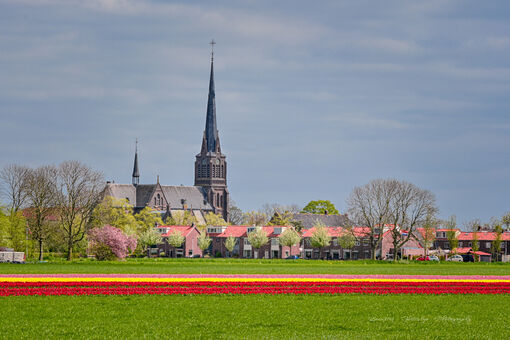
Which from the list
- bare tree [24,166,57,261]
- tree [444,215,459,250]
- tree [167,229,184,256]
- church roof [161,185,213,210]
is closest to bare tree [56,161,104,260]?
bare tree [24,166,57,261]

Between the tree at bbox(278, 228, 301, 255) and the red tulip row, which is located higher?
the tree at bbox(278, 228, 301, 255)

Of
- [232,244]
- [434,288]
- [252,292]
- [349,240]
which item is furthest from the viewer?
[232,244]

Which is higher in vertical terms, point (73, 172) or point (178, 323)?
point (73, 172)

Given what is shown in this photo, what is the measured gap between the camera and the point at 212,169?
194125mm

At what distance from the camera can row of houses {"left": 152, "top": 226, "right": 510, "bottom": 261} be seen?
113 metres

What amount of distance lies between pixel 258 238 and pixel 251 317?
93.1 meters

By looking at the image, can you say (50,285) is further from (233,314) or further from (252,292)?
(233,314)

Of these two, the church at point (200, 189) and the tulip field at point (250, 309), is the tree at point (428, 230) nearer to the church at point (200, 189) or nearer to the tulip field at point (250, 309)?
the tulip field at point (250, 309)

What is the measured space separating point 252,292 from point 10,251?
49.2m

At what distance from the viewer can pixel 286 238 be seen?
113 metres

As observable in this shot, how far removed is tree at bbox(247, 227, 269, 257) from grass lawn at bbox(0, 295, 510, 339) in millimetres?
85314

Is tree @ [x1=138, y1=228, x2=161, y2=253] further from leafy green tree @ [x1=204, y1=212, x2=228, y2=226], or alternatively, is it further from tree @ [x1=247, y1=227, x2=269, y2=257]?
leafy green tree @ [x1=204, y1=212, x2=228, y2=226]

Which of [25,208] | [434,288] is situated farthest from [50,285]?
[25,208]

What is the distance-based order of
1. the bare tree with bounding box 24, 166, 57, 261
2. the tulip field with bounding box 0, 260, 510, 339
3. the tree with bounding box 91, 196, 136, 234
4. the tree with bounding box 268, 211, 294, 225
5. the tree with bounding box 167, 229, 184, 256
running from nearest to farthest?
the tulip field with bounding box 0, 260, 510, 339
the bare tree with bounding box 24, 166, 57, 261
the tree with bounding box 91, 196, 136, 234
the tree with bounding box 167, 229, 184, 256
the tree with bounding box 268, 211, 294, 225
